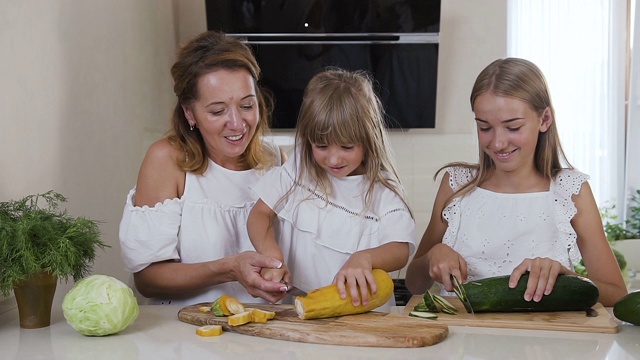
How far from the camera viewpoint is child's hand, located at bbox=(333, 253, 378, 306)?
1512 mm

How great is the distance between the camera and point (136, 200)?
1.96 metres

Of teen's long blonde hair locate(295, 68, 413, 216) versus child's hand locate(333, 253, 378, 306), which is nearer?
child's hand locate(333, 253, 378, 306)

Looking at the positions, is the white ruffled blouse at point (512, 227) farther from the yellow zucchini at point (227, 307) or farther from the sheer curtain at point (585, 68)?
the sheer curtain at point (585, 68)

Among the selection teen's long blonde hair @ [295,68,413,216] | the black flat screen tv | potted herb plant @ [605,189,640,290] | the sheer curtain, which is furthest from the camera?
the sheer curtain

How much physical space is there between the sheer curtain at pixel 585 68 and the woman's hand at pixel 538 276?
8.31 ft

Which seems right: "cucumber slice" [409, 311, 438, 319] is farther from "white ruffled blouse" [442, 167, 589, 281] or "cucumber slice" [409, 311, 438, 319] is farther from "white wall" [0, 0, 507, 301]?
"white wall" [0, 0, 507, 301]

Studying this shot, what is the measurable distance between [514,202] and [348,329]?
78cm

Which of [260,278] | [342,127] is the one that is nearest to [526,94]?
[342,127]

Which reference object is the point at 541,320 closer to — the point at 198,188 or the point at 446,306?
the point at 446,306

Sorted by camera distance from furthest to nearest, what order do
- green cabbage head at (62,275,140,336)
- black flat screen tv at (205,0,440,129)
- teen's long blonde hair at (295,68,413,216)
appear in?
black flat screen tv at (205,0,440,129)
teen's long blonde hair at (295,68,413,216)
green cabbage head at (62,275,140,336)

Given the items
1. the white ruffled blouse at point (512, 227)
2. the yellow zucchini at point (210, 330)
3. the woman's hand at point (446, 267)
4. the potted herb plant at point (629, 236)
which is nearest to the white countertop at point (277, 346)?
the yellow zucchini at point (210, 330)

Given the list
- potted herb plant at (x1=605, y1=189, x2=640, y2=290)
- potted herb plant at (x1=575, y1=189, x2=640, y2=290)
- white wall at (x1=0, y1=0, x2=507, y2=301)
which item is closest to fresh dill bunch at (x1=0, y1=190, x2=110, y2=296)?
white wall at (x1=0, y1=0, x2=507, y2=301)

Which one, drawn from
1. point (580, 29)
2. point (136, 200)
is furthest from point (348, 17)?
point (136, 200)

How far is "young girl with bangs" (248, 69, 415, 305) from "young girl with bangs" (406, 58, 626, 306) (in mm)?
141
